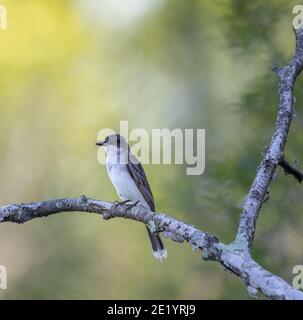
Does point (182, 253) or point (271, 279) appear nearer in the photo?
point (271, 279)

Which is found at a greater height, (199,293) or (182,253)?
(182,253)

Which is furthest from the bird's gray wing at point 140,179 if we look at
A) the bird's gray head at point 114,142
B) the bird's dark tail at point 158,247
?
the bird's dark tail at point 158,247

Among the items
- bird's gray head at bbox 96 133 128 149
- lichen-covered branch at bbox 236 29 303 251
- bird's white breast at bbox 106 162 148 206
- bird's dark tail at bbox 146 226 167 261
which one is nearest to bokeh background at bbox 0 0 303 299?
bird's dark tail at bbox 146 226 167 261

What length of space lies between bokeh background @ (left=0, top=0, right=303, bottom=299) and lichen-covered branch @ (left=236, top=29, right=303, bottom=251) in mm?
1411

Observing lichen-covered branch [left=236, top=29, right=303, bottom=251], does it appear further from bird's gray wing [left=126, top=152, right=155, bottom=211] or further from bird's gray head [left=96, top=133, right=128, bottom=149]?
bird's gray head [left=96, top=133, right=128, bottom=149]

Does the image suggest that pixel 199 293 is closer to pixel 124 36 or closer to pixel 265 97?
pixel 265 97

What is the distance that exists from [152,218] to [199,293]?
268 cm

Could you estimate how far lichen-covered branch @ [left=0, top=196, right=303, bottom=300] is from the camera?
2660 mm

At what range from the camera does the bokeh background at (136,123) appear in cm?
585

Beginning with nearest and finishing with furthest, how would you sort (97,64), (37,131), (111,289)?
1. (111,289)
2. (37,131)
3. (97,64)

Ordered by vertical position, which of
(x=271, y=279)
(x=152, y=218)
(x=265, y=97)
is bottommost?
(x=271, y=279)

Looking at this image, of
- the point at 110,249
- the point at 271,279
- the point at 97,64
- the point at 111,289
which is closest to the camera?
the point at 271,279

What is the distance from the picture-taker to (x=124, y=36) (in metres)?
9.52

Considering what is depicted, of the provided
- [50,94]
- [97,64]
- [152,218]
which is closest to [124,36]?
[97,64]
